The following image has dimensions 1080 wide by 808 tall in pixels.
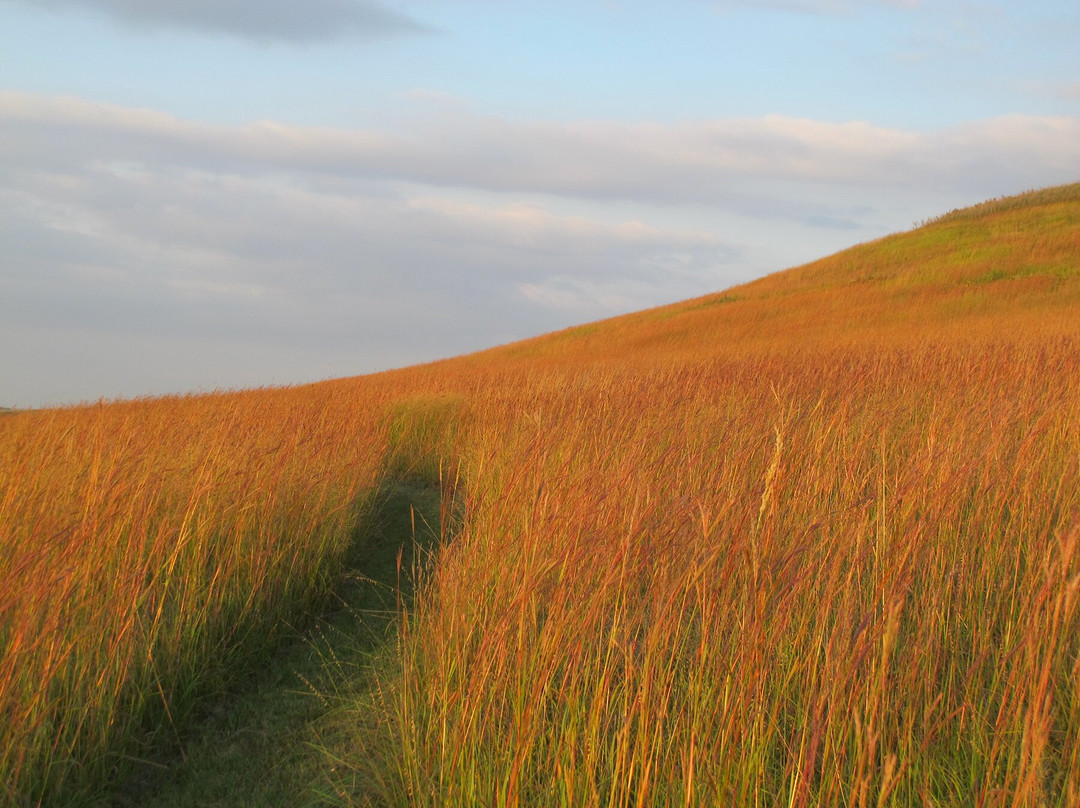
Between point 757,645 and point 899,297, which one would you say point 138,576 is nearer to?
point 757,645

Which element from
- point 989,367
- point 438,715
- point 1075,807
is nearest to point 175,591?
point 438,715

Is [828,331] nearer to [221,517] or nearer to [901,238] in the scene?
[901,238]

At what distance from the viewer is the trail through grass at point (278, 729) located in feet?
8.91

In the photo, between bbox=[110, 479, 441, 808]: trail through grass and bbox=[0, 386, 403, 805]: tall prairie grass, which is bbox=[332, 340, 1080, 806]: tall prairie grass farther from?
bbox=[0, 386, 403, 805]: tall prairie grass

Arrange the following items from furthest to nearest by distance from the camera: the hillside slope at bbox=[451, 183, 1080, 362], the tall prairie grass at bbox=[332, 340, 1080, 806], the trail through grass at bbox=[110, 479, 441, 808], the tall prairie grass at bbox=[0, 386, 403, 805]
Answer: the hillside slope at bbox=[451, 183, 1080, 362] < the trail through grass at bbox=[110, 479, 441, 808] < the tall prairie grass at bbox=[0, 386, 403, 805] < the tall prairie grass at bbox=[332, 340, 1080, 806]

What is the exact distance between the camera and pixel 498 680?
2.14m

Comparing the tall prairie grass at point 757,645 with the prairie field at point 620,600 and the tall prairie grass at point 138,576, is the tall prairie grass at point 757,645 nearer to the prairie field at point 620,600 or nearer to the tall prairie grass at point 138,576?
the prairie field at point 620,600

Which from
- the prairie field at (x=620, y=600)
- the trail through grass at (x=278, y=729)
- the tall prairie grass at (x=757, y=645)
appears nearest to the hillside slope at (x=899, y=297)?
the prairie field at (x=620, y=600)

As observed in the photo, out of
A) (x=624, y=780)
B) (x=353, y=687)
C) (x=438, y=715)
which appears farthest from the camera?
(x=353, y=687)

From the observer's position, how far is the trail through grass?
2717mm

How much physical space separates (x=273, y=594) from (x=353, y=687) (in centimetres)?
87

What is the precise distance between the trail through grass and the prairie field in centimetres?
11

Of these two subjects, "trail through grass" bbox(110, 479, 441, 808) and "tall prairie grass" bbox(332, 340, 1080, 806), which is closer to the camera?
"tall prairie grass" bbox(332, 340, 1080, 806)

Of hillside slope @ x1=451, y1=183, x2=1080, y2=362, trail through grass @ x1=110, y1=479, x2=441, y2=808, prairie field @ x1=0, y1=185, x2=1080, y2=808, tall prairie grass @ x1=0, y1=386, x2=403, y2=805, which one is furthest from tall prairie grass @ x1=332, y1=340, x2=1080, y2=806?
hillside slope @ x1=451, y1=183, x2=1080, y2=362
